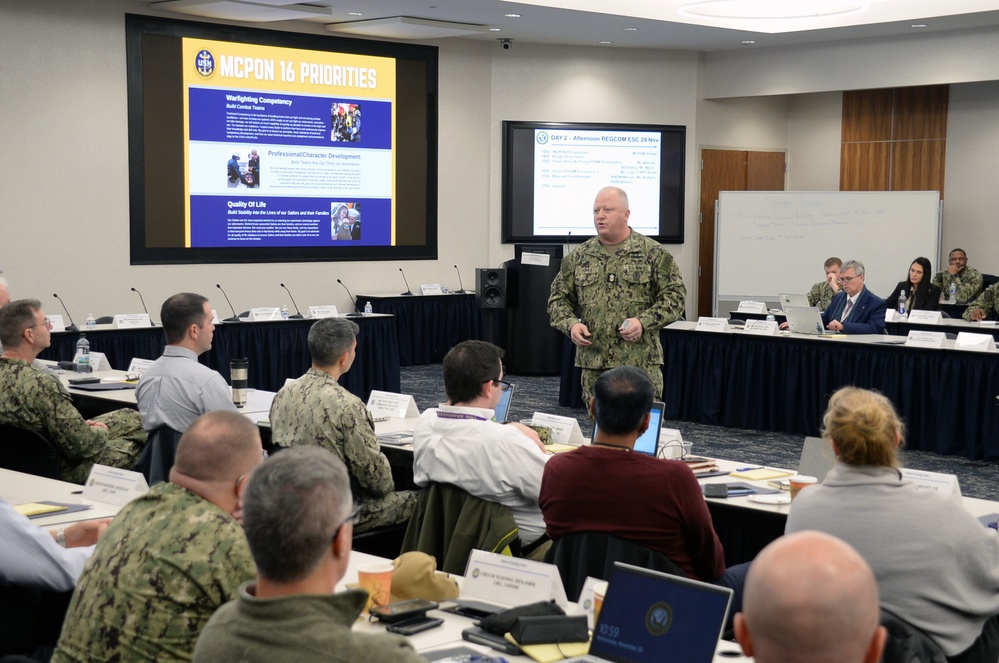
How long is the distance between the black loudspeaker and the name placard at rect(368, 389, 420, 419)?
567 centimetres

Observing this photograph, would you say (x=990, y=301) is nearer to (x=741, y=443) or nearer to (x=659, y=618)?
(x=741, y=443)

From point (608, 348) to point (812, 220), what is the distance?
805 centimetres

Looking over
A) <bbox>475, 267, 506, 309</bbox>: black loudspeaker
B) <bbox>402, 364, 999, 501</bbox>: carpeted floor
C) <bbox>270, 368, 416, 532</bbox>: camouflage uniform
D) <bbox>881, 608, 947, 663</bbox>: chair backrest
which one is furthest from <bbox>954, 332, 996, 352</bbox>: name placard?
<bbox>881, 608, 947, 663</bbox>: chair backrest

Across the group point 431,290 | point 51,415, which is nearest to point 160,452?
point 51,415

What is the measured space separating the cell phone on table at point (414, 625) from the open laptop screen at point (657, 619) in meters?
0.39

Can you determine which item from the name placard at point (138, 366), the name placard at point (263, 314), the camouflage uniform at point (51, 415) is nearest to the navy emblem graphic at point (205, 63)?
the name placard at point (263, 314)

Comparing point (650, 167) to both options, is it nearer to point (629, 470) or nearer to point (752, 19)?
point (752, 19)

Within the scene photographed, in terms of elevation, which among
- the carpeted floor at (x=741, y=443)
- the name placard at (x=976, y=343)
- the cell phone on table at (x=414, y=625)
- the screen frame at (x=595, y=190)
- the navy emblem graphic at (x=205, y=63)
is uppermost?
the navy emblem graphic at (x=205, y=63)

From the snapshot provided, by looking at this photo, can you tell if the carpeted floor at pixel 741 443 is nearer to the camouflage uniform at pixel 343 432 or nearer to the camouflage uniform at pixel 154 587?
the camouflage uniform at pixel 343 432

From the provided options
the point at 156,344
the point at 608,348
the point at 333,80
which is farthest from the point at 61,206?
the point at 608,348

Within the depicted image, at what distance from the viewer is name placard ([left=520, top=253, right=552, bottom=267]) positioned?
11.3 m

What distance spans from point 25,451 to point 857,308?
641cm

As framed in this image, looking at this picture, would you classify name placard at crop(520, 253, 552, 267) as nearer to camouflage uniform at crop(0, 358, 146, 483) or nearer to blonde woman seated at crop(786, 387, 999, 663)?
camouflage uniform at crop(0, 358, 146, 483)

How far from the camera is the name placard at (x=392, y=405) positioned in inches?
216
